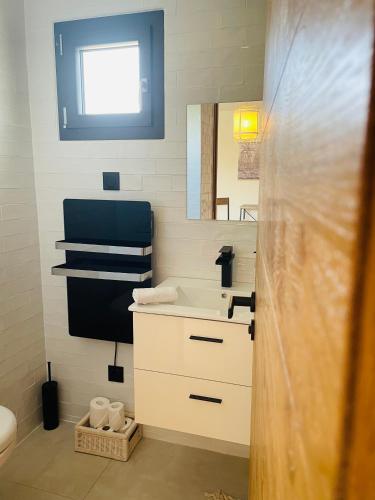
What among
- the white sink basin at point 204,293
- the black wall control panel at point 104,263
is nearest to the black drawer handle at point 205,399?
the white sink basin at point 204,293

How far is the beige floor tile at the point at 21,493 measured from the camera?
1860 millimetres

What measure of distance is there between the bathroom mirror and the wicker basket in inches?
51.7

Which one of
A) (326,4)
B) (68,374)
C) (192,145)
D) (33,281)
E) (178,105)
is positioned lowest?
→ (68,374)

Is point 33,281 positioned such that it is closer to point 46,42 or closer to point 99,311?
point 99,311

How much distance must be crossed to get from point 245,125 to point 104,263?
108 centimetres

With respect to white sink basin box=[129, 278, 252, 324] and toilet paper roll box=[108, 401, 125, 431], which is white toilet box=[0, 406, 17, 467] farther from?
white sink basin box=[129, 278, 252, 324]

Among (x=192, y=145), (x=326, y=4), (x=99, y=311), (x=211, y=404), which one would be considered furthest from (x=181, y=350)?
(x=326, y=4)

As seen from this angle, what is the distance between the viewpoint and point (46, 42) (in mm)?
2121

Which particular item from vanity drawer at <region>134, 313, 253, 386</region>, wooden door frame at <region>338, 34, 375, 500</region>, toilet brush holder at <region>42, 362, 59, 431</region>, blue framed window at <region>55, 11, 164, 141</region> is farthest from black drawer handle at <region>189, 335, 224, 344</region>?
wooden door frame at <region>338, 34, 375, 500</region>

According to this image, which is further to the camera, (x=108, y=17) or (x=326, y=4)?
(x=108, y=17)

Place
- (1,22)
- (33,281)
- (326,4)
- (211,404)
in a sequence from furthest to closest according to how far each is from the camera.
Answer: (33,281) → (1,22) → (211,404) → (326,4)

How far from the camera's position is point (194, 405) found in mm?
1753

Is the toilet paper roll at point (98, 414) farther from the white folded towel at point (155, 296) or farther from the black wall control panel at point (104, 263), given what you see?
the white folded towel at point (155, 296)

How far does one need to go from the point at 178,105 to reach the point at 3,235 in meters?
1.18
